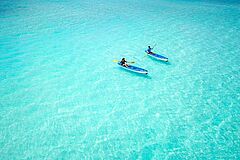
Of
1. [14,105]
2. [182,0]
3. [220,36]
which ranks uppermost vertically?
[182,0]

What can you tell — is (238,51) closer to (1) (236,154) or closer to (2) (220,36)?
(2) (220,36)

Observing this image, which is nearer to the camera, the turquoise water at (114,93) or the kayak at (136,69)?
the turquoise water at (114,93)

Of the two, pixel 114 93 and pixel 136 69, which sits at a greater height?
pixel 136 69

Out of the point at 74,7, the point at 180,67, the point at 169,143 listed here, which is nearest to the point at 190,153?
the point at 169,143

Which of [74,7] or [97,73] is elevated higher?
[74,7]

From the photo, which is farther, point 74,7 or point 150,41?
point 74,7

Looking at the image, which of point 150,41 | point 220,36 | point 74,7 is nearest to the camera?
point 150,41

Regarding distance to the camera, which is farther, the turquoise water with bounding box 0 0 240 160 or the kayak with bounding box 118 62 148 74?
the kayak with bounding box 118 62 148 74

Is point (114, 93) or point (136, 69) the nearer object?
point (114, 93)
